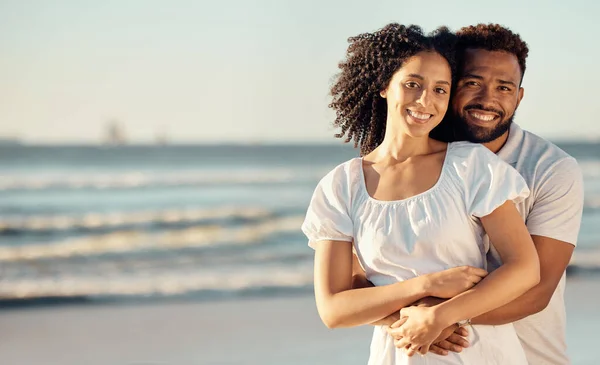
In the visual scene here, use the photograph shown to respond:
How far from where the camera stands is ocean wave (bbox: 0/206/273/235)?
12.2 meters

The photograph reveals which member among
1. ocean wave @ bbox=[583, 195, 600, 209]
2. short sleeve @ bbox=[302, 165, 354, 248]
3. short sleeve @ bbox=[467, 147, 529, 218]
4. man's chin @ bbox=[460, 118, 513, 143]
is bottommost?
ocean wave @ bbox=[583, 195, 600, 209]

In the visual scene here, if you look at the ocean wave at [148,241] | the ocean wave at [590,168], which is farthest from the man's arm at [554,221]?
the ocean wave at [590,168]

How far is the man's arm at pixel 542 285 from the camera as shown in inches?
92.0

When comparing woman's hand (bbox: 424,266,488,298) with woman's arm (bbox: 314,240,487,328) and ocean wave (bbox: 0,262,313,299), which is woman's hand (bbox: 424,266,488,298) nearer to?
woman's arm (bbox: 314,240,487,328)

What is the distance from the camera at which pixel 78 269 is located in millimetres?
9344

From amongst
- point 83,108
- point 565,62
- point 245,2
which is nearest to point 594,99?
point 565,62

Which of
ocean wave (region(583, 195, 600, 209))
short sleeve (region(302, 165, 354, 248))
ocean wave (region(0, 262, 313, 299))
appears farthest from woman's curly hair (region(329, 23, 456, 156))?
ocean wave (region(583, 195, 600, 209))

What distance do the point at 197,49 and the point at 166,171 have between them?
4505 mm

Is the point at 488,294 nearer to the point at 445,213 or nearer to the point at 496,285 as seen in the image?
the point at 496,285

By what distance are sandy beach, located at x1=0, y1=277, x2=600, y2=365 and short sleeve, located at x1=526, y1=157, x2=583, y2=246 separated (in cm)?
298

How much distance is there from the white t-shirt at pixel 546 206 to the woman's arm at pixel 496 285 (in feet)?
0.46

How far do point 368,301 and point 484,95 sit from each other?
0.74 meters

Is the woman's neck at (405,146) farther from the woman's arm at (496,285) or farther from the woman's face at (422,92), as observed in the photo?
the woman's arm at (496,285)

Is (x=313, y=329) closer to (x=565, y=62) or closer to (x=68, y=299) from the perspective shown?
(x=68, y=299)
